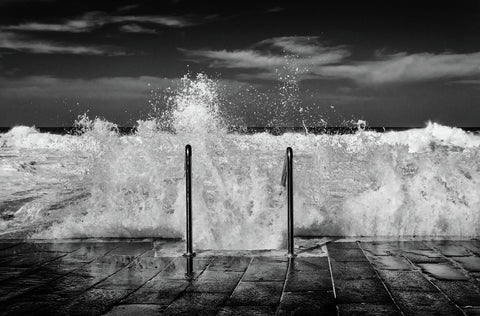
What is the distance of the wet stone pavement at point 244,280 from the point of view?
3.63 metres

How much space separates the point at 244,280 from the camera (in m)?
4.38

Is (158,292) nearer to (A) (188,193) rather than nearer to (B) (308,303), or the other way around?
(B) (308,303)

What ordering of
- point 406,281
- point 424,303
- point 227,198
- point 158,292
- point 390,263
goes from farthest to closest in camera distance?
1. point 227,198
2. point 390,263
3. point 406,281
4. point 158,292
5. point 424,303

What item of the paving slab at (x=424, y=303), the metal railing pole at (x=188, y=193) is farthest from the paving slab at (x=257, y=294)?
the metal railing pole at (x=188, y=193)

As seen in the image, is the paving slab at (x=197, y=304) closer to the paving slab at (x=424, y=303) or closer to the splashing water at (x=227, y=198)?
the paving slab at (x=424, y=303)

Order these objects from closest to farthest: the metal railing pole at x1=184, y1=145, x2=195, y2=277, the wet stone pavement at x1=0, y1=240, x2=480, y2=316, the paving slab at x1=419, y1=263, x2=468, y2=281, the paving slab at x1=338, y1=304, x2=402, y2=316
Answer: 1. the paving slab at x1=338, y1=304, x2=402, y2=316
2. the wet stone pavement at x1=0, y1=240, x2=480, y2=316
3. the paving slab at x1=419, y1=263, x2=468, y2=281
4. the metal railing pole at x1=184, y1=145, x2=195, y2=277

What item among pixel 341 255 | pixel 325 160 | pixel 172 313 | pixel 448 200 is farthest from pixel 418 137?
pixel 172 313

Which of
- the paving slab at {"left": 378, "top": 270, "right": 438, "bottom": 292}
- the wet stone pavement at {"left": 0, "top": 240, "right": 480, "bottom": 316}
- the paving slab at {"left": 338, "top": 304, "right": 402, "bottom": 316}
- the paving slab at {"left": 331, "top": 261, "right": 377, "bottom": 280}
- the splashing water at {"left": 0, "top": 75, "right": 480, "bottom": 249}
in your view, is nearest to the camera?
the paving slab at {"left": 338, "top": 304, "right": 402, "bottom": 316}

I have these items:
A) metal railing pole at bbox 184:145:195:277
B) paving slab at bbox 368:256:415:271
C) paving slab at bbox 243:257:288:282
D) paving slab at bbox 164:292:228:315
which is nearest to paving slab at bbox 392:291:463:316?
paving slab at bbox 368:256:415:271

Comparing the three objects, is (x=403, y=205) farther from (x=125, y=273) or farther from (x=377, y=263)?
(x=125, y=273)

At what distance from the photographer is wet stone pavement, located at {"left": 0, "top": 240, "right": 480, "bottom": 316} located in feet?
11.9

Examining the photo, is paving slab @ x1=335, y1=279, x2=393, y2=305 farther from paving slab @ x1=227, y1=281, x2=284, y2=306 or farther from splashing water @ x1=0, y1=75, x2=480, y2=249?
splashing water @ x1=0, y1=75, x2=480, y2=249

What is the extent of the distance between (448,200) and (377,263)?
3.05m

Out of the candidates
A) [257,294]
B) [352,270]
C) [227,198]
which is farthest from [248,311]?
[227,198]
